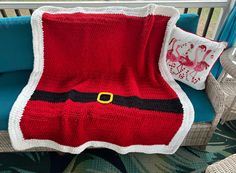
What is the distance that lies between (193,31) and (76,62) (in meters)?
0.92

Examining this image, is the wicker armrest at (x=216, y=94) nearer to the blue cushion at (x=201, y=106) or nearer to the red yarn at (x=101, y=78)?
the blue cushion at (x=201, y=106)

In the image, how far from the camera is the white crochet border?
127cm

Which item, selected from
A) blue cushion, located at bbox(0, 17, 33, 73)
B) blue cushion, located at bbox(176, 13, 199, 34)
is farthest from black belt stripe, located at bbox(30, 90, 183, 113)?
blue cushion, located at bbox(176, 13, 199, 34)

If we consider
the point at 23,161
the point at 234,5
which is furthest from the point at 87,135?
the point at 234,5

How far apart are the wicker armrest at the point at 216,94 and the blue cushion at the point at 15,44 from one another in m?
1.30

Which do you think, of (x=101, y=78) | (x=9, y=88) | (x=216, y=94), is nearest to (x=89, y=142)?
(x=101, y=78)

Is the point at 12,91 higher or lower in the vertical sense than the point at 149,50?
lower

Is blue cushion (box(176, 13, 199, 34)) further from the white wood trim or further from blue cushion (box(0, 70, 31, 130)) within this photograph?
blue cushion (box(0, 70, 31, 130))

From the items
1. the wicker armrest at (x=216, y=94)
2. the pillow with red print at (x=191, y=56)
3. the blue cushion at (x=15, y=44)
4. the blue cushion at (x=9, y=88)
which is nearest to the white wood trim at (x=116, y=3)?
the blue cushion at (x=15, y=44)

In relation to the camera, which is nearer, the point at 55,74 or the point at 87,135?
the point at 87,135

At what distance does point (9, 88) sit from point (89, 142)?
0.68 metres

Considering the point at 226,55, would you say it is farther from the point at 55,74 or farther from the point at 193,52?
the point at 55,74

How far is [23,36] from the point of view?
4.93 ft

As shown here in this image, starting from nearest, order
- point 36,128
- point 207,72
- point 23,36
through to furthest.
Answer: point 36,128
point 207,72
point 23,36
